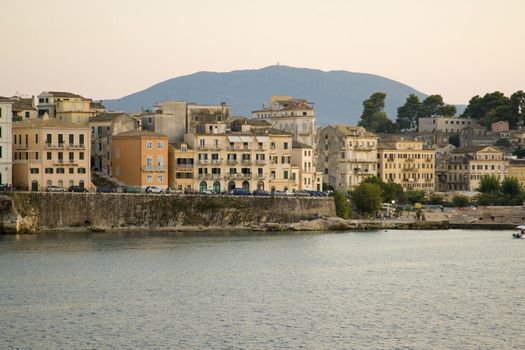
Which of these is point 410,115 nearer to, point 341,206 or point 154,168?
point 341,206

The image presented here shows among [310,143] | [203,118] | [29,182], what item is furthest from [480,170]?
[29,182]

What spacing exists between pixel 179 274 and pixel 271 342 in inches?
664

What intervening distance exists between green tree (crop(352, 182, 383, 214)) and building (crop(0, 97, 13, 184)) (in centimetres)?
2715

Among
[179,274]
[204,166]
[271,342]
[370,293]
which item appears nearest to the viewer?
[271,342]

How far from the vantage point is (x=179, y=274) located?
58281 millimetres

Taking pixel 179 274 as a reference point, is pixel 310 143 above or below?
above

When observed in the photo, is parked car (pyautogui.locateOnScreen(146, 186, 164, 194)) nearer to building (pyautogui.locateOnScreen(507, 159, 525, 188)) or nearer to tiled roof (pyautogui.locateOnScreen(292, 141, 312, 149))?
tiled roof (pyautogui.locateOnScreen(292, 141, 312, 149))

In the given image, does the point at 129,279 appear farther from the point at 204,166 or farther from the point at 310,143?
the point at 310,143

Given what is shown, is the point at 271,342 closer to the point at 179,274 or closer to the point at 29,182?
the point at 179,274

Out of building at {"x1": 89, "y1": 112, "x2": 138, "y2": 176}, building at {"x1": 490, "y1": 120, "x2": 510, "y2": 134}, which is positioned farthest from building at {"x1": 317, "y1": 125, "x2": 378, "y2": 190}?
building at {"x1": 490, "y1": 120, "x2": 510, "y2": 134}

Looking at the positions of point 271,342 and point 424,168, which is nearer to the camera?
point 271,342

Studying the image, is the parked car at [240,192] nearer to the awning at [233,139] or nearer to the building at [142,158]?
the building at [142,158]

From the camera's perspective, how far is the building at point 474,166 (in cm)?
11969

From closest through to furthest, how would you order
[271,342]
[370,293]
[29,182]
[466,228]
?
1. [271,342]
2. [370,293]
3. [29,182]
4. [466,228]
